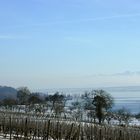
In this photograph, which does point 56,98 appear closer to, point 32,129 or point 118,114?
point 118,114

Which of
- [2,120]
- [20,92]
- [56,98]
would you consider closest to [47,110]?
[56,98]

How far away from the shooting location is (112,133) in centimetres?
4516

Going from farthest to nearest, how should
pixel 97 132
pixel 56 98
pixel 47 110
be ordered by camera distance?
pixel 56 98 → pixel 47 110 → pixel 97 132

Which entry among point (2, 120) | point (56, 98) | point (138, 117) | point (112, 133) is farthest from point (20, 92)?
point (112, 133)

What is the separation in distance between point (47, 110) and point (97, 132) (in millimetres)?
80654

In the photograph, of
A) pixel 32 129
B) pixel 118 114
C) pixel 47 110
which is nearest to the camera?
pixel 32 129

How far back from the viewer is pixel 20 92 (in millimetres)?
151250

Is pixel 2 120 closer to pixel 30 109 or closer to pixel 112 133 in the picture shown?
pixel 112 133

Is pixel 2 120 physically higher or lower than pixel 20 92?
lower

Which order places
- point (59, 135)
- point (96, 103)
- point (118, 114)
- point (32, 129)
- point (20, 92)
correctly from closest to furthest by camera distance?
1. point (59, 135)
2. point (32, 129)
3. point (96, 103)
4. point (118, 114)
5. point (20, 92)

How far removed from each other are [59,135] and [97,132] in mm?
4448

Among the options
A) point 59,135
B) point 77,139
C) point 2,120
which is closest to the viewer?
point 77,139

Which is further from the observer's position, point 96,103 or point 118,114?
point 118,114

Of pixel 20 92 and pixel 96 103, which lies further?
pixel 20 92
